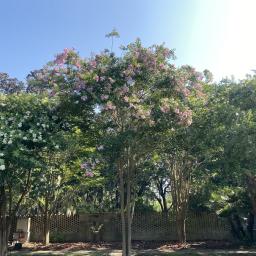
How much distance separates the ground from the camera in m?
13.8

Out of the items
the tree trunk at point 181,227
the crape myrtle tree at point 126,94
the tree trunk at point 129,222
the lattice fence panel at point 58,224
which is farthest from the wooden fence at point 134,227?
the crape myrtle tree at point 126,94

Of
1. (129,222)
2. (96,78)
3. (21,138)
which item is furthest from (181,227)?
(21,138)

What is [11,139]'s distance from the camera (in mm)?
8656

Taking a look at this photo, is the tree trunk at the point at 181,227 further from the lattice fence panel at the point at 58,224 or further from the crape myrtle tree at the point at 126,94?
the crape myrtle tree at the point at 126,94

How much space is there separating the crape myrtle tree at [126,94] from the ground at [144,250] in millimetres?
4045

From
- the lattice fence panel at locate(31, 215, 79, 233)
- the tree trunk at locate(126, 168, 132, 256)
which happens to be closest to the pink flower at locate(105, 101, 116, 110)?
the tree trunk at locate(126, 168, 132, 256)

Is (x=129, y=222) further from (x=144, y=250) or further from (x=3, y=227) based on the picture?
(x=144, y=250)

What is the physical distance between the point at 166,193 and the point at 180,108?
17.4 m

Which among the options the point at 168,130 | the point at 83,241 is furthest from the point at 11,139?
the point at 83,241

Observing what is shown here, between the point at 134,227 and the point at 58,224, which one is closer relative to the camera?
the point at 134,227

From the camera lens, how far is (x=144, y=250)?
15.1m

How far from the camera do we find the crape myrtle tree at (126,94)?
966 centimetres

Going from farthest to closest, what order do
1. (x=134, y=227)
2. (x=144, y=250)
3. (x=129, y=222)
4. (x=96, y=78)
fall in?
(x=134, y=227), (x=144, y=250), (x=129, y=222), (x=96, y=78)

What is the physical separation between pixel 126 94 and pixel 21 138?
283 centimetres
